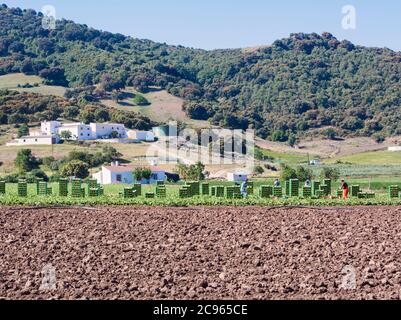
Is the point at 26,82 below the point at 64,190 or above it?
above

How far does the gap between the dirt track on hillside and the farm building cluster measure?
7793 centimetres

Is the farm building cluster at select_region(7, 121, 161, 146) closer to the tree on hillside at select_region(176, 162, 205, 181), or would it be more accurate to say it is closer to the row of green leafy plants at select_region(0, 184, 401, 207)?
the tree on hillside at select_region(176, 162, 205, 181)

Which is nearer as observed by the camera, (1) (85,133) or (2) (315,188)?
(2) (315,188)

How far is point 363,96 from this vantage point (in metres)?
178

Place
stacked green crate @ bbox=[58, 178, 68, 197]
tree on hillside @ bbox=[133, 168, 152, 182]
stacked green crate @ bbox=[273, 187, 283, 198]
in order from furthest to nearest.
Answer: tree on hillside @ bbox=[133, 168, 152, 182] → stacked green crate @ bbox=[58, 178, 68, 197] → stacked green crate @ bbox=[273, 187, 283, 198]

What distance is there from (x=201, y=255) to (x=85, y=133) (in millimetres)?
93795

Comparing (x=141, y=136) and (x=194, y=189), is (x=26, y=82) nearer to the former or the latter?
(x=141, y=136)

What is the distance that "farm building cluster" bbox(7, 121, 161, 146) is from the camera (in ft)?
355

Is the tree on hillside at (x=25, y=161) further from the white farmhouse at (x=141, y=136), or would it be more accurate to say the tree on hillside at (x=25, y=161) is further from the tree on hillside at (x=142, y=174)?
the white farmhouse at (x=141, y=136)

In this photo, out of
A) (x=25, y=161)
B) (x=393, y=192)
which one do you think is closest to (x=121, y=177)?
(x=25, y=161)

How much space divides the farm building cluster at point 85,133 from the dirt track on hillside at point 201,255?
3068 inches

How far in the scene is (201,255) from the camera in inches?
837

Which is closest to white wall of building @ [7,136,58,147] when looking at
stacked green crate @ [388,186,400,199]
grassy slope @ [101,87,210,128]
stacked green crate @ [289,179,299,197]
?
grassy slope @ [101,87,210,128]
